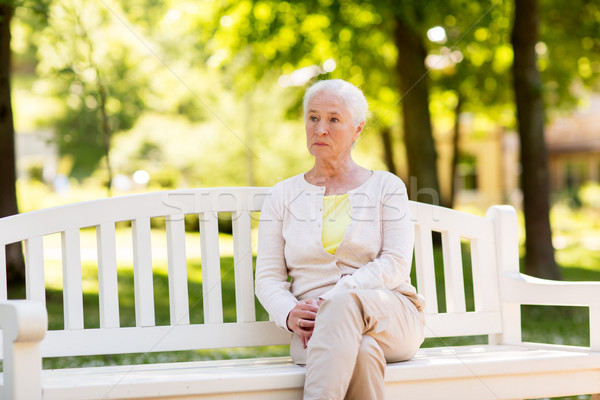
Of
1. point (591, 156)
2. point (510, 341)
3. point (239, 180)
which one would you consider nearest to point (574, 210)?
point (591, 156)

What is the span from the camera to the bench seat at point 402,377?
2.83m

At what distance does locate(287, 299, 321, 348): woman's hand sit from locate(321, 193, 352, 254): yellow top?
0.29 m

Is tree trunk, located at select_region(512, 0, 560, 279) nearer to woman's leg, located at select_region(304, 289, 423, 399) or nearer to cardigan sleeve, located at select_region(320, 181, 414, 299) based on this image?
cardigan sleeve, located at select_region(320, 181, 414, 299)

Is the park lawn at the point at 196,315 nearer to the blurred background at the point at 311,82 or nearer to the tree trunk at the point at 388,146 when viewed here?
the blurred background at the point at 311,82

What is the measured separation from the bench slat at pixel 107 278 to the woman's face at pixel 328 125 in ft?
3.21

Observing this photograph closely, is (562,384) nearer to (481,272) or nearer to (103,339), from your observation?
(481,272)

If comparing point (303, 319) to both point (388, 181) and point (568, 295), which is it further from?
point (568, 295)

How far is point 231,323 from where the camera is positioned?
3512mm

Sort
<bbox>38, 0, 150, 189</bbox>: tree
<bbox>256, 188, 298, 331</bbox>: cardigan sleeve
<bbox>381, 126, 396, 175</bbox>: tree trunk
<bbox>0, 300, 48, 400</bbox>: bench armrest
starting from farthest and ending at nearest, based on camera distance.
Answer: <bbox>381, 126, 396, 175</bbox>: tree trunk → <bbox>38, 0, 150, 189</bbox>: tree → <bbox>256, 188, 298, 331</bbox>: cardigan sleeve → <bbox>0, 300, 48, 400</bbox>: bench armrest

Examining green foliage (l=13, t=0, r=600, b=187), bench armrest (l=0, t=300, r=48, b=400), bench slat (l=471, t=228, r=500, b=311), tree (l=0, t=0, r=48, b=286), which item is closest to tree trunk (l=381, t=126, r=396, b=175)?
green foliage (l=13, t=0, r=600, b=187)

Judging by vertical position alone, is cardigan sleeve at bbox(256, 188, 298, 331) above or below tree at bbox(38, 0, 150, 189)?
below

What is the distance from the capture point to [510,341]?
12.8 feet

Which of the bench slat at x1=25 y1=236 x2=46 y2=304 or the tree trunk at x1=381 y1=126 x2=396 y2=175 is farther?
the tree trunk at x1=381 y1=126 x2=396 y2=175

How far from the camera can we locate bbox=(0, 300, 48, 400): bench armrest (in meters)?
2.58
